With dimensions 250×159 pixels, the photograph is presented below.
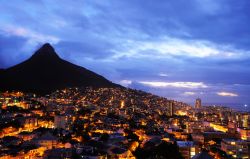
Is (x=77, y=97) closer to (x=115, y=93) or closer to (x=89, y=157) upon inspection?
(x=115, y=93)

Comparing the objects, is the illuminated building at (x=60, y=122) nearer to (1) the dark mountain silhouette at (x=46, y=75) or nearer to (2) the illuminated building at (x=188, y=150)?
(2) the illuminated building at (x=188, y=150)

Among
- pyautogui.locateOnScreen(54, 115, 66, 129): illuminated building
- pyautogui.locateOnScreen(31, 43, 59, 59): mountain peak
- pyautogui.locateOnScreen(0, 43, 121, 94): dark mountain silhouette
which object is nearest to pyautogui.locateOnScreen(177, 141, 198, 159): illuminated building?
pyautogui.locateOnScreen(54, 115, 66, 129): illuminated building

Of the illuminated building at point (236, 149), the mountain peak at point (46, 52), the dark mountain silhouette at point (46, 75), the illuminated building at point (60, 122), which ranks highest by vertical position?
the mountain peak at point (46, 52)

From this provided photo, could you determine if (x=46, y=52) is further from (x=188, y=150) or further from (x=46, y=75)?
(x=188, y=150)

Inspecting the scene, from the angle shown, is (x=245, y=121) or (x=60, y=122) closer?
(x=60, y=122)

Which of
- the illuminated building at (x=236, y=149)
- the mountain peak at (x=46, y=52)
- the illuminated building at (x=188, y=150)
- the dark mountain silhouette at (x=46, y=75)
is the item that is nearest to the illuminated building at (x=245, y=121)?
the illuminated building at (x=236, y=149)

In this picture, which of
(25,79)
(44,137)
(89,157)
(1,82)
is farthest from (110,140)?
(25,79)

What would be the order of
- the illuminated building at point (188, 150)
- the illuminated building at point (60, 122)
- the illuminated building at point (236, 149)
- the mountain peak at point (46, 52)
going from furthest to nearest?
the mountain peak at point (46, 52)
the illuminated building at point (60, 122)
the illuminated building at point (236, 149)
the illuminated building at point (188, 150)

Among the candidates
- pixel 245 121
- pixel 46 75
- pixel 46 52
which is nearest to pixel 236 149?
pixel 245 121

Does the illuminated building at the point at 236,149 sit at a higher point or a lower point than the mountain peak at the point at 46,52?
lower
